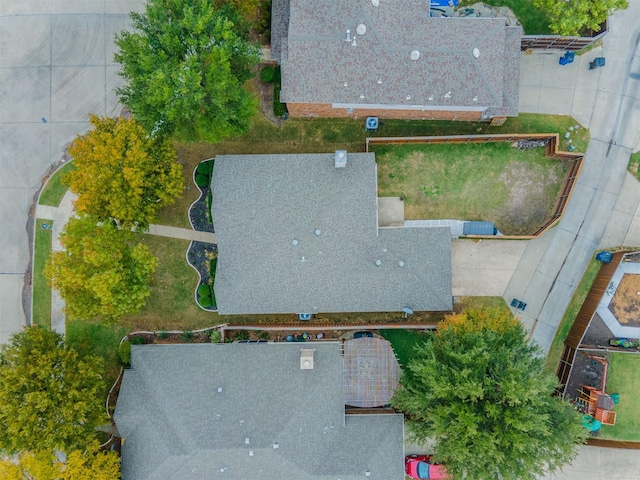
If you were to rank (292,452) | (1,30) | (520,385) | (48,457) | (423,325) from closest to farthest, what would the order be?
(520,385)
(48,457)
(292,452)
(423,325)
(1,30)

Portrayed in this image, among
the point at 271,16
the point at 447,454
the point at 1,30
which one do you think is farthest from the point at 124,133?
the point at 447,454

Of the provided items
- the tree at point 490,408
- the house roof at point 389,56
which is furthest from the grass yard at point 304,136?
the tree at point 490,408

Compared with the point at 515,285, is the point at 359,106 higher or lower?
higher

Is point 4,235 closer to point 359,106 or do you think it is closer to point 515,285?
point 359,106

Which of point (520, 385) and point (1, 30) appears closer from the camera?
point (520, 385)

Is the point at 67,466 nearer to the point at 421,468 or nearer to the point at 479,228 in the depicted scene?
the point at 421,468

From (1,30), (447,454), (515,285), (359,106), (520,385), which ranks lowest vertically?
(447,454)

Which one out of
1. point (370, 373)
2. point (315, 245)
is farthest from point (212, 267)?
point (370, 373)

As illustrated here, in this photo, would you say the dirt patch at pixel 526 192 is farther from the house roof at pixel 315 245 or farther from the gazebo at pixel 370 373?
the gazebo at pixel 370 373
